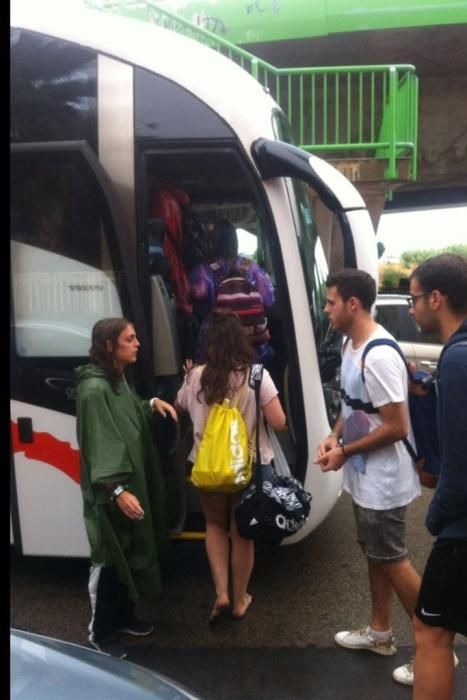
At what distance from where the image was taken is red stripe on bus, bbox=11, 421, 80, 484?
4.03 meters

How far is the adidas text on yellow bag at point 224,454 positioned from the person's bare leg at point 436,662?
1.25 m

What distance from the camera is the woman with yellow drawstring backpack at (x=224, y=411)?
3.68m

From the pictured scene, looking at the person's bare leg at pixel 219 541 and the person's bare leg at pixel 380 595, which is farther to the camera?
the person's bare leg at pixel 219 541

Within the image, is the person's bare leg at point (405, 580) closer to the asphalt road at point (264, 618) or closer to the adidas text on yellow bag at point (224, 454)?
the asphalt road at point (264, 618)

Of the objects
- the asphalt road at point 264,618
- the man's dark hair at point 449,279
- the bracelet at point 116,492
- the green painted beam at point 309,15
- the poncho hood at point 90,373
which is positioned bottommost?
the asphalt road at point 264,618

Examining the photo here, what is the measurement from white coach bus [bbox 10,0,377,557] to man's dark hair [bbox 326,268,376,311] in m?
0.67

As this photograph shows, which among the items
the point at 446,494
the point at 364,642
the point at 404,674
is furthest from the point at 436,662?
the point at 364,642

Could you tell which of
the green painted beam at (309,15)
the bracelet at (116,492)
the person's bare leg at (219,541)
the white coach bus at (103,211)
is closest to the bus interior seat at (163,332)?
the white coach bus at (103,211)

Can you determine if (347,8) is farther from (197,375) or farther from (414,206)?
(197,375)

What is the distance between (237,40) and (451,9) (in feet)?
9.06

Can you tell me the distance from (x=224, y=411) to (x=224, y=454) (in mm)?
213

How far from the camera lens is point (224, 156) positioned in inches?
158

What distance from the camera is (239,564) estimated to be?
3.91 m

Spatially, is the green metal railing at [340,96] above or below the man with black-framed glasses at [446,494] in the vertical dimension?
above
